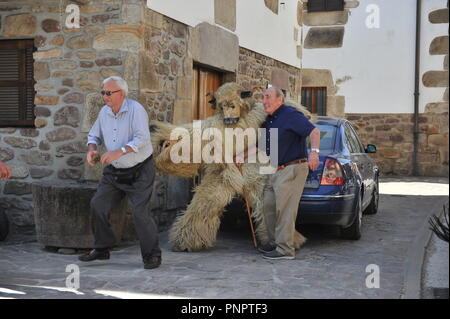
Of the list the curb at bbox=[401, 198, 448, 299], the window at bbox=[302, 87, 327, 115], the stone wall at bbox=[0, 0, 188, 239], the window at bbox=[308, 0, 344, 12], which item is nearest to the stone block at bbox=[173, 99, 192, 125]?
the stone wall at bbox=[0, 0, 188, 239]

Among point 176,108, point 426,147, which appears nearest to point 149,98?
point 176,108

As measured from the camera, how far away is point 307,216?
6438 millimetres

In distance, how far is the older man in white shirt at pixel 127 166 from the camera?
554 cm

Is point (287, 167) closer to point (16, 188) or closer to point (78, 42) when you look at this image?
point (78, 42)

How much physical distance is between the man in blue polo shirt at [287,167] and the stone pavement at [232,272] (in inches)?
9.1

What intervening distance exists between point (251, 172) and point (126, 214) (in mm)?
1506

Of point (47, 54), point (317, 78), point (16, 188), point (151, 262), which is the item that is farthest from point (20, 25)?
point (317, 78)

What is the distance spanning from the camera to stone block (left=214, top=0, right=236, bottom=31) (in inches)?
361

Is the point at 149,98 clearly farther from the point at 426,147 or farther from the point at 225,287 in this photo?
the point at 426,147

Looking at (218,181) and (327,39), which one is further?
(327,39)

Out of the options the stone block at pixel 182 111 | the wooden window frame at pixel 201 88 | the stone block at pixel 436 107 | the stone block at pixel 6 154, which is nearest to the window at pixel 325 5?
the stone block at pixel 436 107

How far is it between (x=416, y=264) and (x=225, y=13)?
17.1 feet

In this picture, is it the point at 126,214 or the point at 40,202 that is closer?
the point at 40,202

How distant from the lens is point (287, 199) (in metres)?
6.03
